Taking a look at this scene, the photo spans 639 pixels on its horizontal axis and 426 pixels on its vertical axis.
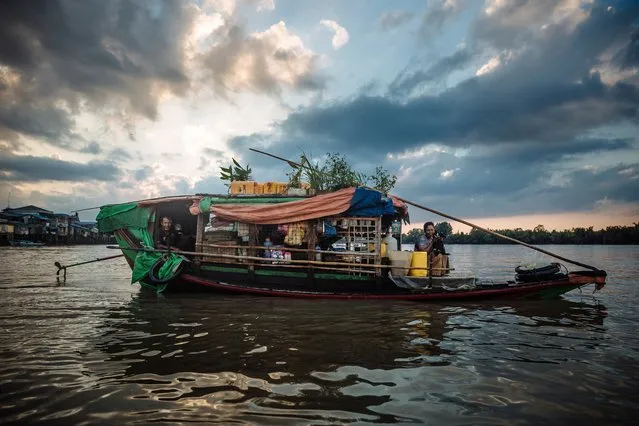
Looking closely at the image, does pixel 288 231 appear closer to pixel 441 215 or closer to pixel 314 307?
pixel 314 307

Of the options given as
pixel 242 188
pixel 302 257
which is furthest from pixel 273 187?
pixel 302 257

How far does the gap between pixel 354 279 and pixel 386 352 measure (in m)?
4.69

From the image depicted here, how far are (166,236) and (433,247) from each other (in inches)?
336

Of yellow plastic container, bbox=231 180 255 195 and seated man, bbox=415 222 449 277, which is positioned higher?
yellow plastic container, bbox=231 180 255 195

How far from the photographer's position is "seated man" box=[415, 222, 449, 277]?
946 cm

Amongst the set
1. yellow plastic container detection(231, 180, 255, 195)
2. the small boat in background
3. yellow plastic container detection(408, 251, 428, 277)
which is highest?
yellow plastic container detection(231, 180, 255, 195)

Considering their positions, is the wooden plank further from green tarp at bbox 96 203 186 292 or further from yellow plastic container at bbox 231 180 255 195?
green tarp at bbox 96 203 186 292

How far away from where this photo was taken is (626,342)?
18.8 feet

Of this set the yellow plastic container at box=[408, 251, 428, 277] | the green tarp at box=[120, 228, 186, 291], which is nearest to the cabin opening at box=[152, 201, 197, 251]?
the green tarp at box=[120, 228, 186, 291]

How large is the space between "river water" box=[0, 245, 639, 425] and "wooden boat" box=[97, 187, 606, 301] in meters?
1.26

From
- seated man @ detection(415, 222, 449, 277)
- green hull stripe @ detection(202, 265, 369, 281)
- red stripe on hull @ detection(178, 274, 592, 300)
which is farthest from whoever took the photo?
green hull stripe @ detection(202, 265, 369, 281)

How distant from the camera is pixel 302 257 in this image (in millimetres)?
10219

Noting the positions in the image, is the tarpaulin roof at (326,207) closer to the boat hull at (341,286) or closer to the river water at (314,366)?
the boat hull at (341,286)

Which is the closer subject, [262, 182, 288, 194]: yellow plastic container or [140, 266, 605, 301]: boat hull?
[140, 266, 605, 301]: boat hull
